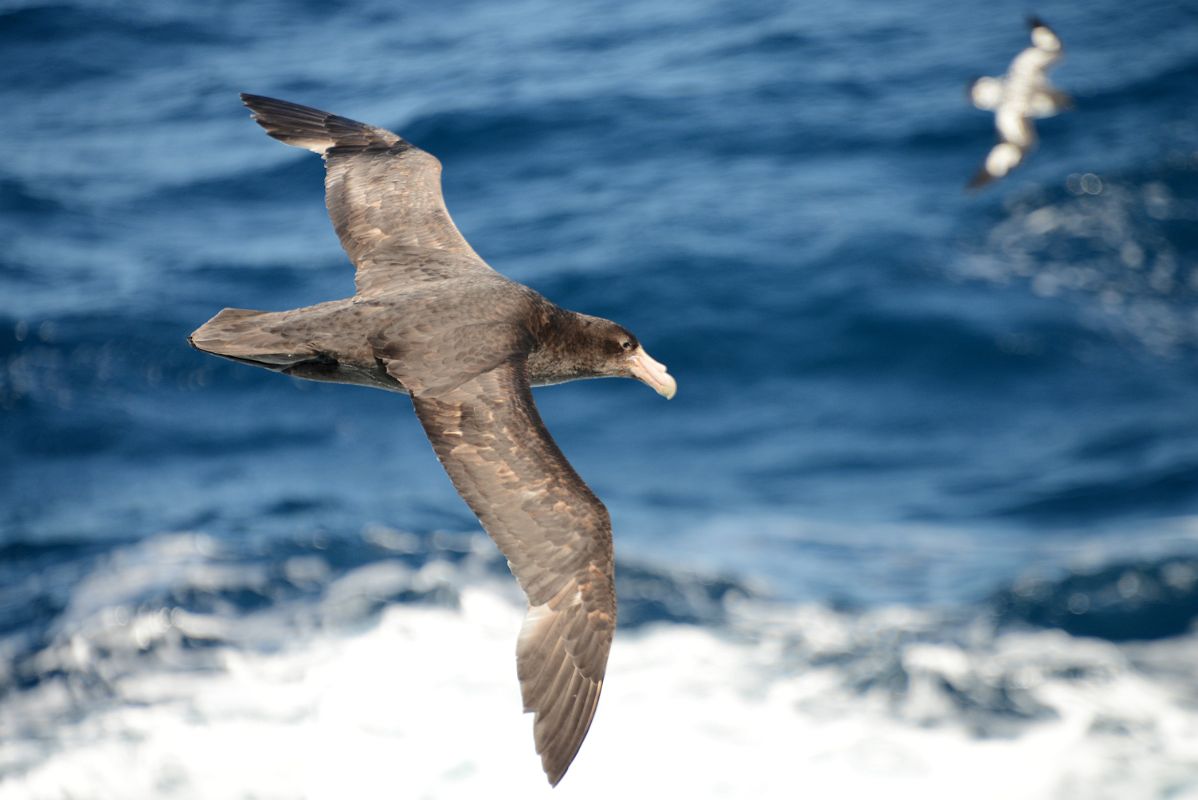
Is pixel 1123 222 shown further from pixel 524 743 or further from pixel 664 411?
pixel 524 743

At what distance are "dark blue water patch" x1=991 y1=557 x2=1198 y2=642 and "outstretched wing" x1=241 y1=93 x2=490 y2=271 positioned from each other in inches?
369

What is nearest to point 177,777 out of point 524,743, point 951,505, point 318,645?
point 318,645

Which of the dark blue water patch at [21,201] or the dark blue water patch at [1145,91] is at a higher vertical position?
the dark blue water patch at [1145,91]

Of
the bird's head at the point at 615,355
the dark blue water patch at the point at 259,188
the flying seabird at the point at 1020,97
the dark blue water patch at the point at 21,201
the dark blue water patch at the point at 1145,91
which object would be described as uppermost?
the dark blue water patch at the point at 1145,91

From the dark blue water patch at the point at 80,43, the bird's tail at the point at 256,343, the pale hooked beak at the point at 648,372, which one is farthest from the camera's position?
the dark blue water patch at the point at 80,43

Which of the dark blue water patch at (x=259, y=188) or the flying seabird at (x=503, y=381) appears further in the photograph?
the dark blue water patch at (x=259, y=188)

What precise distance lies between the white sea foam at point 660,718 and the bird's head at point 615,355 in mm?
6304

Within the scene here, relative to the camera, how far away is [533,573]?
25.7ft

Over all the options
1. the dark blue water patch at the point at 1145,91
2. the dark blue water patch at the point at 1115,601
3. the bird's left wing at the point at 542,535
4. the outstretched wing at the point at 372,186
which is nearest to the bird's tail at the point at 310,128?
the outstretched wing at the point at 372,186

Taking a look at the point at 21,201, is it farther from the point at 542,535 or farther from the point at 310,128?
the point at 542,535

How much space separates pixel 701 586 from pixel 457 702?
3.33m

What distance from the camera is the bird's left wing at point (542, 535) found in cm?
774

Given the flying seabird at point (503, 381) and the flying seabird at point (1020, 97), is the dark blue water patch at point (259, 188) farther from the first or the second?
the flying seabird at point (503, 381)

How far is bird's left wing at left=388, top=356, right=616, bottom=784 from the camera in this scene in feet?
25.4
